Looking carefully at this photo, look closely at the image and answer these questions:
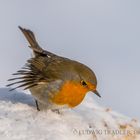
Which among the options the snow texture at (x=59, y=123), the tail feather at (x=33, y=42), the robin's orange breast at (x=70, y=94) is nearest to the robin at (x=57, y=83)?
the robin's orange breast at (x=70, y=94)

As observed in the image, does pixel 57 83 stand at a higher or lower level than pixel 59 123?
higher

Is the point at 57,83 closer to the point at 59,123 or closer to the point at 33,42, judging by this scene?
the point at 59,123

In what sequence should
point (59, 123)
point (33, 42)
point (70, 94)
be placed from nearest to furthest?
point (59, 123) < point (70, 94) < point (33, 42)

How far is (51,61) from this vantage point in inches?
347

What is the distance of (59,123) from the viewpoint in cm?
788

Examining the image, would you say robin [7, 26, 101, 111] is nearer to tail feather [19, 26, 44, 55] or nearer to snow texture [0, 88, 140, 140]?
snow texture [0, 88, 140, 140]

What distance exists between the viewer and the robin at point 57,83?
8328mm

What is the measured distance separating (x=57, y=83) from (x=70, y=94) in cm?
19

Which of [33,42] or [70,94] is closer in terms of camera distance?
[70,94]

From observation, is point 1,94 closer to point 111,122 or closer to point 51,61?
point 51,61

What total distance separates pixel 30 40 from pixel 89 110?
1.52 m

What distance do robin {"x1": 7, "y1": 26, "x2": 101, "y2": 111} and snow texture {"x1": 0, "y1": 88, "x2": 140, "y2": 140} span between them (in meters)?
0.13

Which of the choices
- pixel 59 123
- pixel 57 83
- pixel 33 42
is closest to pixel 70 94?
pixel 57 83

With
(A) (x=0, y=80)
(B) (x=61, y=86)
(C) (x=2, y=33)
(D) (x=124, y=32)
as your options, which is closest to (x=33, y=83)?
(B) (x=61, y=86)
